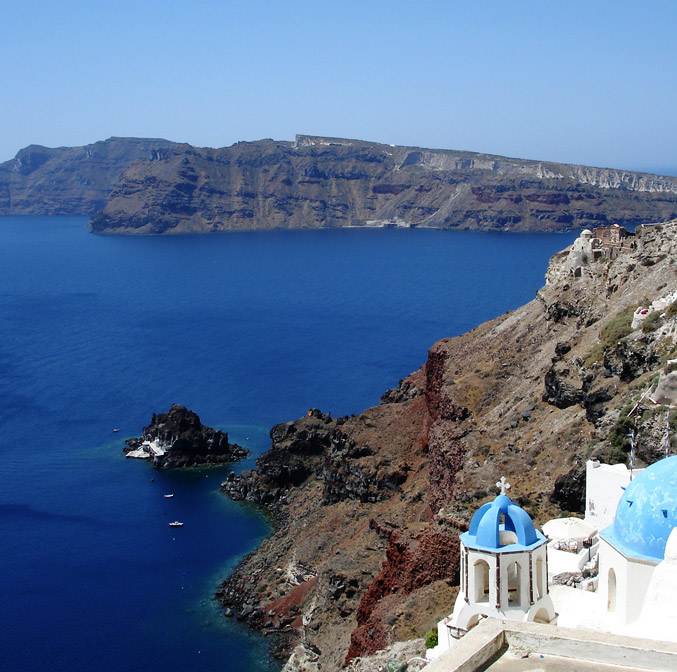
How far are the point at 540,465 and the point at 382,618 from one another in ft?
39.4

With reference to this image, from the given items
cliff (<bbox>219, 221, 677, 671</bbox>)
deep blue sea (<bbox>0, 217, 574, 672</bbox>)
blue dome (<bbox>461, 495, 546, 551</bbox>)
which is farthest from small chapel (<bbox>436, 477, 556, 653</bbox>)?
deep blue sea (<bbox>0, 217, 574, 672</bbox>)

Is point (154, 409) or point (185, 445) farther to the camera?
point (154, 409)

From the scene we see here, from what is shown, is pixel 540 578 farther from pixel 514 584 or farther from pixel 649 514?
pixel 649 514

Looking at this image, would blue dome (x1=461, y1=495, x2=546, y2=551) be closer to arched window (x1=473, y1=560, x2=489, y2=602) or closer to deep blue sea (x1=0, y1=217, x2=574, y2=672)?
arched window (x1=473, y1=560, x2=489, y2=602)

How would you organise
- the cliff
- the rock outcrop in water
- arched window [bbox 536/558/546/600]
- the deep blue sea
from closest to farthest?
arched window [bbox 536/558/546/600], the cliff, the deep blue sea, the rock outcrop in water

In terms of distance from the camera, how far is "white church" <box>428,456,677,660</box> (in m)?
20.5

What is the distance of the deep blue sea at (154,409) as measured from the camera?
55.9 m

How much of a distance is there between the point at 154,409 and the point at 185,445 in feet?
54.6

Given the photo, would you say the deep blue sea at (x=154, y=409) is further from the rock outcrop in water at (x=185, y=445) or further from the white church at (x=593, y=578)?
the white church at (x=593, y=578)

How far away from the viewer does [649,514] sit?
22.3 m

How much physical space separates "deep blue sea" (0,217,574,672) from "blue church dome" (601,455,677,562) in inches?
1258

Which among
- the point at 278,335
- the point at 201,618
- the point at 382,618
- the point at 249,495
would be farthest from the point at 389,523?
the point at 278,335

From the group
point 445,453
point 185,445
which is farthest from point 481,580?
point 185,445

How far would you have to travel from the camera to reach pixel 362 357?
400 ft
